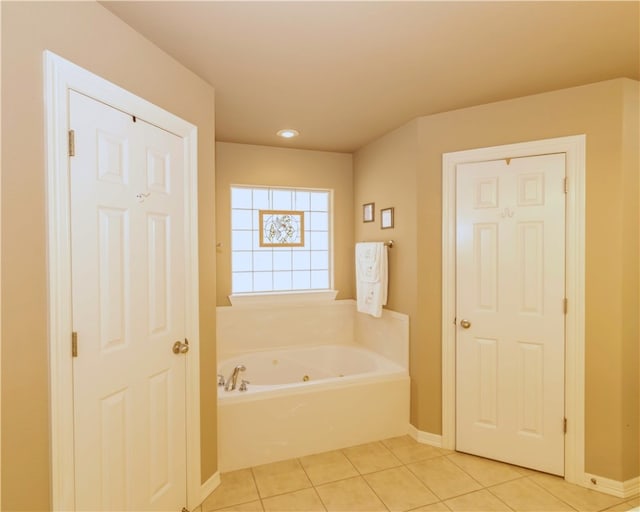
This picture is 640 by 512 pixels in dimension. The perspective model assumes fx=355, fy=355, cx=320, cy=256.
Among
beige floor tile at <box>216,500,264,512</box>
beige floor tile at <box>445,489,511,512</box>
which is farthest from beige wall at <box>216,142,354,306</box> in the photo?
beige floor tile at <box>445,489,511,512</box>

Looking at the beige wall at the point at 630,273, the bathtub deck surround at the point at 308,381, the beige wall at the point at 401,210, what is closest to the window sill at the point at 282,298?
the bathtub deck surround at the point at 308,381

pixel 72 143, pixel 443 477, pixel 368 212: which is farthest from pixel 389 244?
pixel 72 143

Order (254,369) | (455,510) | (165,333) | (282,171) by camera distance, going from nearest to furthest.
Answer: (165,333) → (455,510) → (254,369) → (282,171)

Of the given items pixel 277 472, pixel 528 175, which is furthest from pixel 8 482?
pixel 528 175

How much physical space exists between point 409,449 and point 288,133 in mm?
2770

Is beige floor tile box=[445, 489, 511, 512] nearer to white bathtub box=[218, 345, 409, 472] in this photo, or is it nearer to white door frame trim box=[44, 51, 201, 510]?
white bathtub box=[218, 345, 409, 472]

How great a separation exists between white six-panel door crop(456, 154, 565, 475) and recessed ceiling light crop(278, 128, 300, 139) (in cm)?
145

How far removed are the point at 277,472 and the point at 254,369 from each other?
108 centimetres

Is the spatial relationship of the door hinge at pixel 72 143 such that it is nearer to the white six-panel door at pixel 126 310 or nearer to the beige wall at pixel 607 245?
the white six-panel door at pixel 126 310

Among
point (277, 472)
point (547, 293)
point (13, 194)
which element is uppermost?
point (13, 194)

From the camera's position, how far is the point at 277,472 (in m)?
2.40

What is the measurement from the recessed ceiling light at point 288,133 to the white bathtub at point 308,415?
2101mm

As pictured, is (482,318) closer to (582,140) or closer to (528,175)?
(528,175)

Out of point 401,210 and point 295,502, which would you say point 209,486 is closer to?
point 295,502
